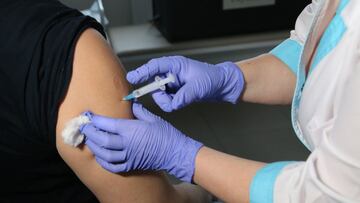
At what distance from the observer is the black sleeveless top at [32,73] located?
81 cm

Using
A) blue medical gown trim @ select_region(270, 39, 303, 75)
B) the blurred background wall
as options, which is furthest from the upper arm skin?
the blurred background wall

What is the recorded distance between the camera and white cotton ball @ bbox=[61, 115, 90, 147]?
2.70ft

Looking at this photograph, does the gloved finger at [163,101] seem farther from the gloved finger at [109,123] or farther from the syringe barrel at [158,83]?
the gloved finger at [109,123]

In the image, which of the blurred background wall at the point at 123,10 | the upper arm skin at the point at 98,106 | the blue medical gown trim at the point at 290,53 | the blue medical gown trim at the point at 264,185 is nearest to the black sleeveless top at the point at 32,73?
the upper arm skin at the point at 98,106

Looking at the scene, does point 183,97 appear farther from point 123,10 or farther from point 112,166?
point 123,10

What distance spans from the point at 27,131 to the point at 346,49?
2.02 feet

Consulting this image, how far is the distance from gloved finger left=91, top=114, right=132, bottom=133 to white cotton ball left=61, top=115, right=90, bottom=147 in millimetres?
16

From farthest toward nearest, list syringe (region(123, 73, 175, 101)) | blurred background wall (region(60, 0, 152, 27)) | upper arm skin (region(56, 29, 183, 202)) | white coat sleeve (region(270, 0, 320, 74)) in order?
blurred background wall (region(60, 0, 152, 27)) → white coat sleeve (region(270, 0, 320, 74)) → syringe (region(123, 73, 175, 101)) → upper arm skin (region(56, 29, 183, 202))

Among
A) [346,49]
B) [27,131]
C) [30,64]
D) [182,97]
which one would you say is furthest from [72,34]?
[346,49]

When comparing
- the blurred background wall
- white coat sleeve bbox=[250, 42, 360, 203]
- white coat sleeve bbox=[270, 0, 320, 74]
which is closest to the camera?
white coat sleeve bbox=[250, 42, 360, 203]

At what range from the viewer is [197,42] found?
6.18 ft

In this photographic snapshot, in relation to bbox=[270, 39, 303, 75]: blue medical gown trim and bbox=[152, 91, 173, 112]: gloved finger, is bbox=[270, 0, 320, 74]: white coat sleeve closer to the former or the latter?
bbox=[270, 39, 303, 75]: blue medical gown trim

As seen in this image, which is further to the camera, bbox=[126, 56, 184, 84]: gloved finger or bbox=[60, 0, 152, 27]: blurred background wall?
bbox=[60, 0, 152, 27]: blurred background wall

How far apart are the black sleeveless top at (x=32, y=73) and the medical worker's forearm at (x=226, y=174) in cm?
31
